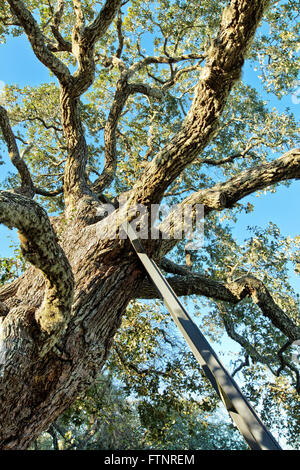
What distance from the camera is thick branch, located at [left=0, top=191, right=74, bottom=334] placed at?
203 cm

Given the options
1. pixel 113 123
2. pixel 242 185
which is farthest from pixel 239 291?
pixel 113 123

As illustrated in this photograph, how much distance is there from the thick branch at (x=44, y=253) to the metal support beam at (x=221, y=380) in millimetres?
972

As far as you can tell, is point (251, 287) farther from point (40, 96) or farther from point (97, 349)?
point (40, 96)

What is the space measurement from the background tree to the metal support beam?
493 mm

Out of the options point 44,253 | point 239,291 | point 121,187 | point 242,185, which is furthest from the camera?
point 121,187

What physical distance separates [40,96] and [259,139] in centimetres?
541

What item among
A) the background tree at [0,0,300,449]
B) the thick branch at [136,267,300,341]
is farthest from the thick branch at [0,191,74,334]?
the thick branch at [136,267,300,341]

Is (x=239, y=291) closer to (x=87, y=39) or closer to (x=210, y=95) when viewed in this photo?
(x=210, y=95)

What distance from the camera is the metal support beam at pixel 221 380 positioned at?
1988 millimetres

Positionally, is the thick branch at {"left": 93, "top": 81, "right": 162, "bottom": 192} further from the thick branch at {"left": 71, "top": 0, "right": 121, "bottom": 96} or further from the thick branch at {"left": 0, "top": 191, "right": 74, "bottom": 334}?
the thick branch at {"left": 0, "top": 191, "right": 74, "bottom": 334}

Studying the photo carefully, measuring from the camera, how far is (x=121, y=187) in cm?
902

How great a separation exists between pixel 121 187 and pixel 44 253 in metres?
6.91
